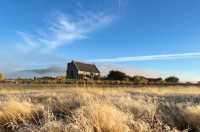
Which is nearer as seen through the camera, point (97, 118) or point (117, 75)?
point (97, 118)

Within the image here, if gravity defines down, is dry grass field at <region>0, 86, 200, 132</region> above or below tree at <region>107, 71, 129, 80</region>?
below

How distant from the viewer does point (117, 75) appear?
68312 mm

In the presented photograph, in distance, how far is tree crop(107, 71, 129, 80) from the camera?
223ft

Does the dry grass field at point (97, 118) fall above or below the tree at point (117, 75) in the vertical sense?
below

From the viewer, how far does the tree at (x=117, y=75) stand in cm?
6788

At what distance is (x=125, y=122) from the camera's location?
7.82m

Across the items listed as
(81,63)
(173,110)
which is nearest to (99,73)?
(81,63)

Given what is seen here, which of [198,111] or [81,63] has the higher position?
[81,63]

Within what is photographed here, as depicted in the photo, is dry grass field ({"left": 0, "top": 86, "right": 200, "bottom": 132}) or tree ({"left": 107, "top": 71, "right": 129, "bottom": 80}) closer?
dry grass field ({"left": 0, "top": 86, "right": 200, "bottom": 132})

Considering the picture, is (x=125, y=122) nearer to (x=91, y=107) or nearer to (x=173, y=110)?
(x=91, y=107)

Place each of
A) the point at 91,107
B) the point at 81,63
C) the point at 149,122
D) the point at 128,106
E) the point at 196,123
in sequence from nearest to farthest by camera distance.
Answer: the point at 91,107 < the point at 149,122 < the point at 196,123 < the point at 128,106 < the point at 81,63

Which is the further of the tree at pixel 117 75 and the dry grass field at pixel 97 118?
the tree at pixel 117 75

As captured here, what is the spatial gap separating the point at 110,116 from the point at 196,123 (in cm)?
291

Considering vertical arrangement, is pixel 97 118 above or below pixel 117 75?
below
